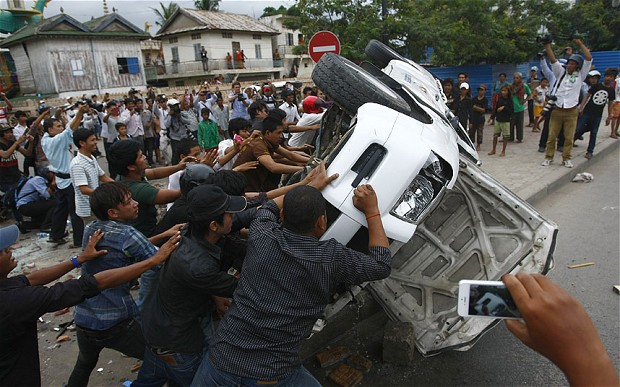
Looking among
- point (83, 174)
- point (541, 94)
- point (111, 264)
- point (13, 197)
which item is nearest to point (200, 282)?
point (111, 264)

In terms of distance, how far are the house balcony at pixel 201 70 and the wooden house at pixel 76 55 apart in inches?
277

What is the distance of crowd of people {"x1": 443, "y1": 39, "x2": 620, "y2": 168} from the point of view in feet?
23.9

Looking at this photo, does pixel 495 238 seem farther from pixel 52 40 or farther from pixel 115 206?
pixel 52 40

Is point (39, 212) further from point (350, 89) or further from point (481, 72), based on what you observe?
point (481, 72)

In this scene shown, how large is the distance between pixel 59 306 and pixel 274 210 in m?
1.17

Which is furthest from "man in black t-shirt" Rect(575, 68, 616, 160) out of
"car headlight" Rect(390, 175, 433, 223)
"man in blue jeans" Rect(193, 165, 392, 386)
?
"man in blue jeans" Rect(193, 165, 392, 386)

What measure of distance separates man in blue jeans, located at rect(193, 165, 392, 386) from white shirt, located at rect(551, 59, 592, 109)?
22.4 feet

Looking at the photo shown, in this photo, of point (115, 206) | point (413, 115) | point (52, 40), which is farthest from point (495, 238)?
point (52, 40)

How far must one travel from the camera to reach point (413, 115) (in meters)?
3.13

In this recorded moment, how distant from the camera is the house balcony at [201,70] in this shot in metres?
37.9

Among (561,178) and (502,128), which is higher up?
(502,128)

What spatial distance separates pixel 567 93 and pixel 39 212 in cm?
884

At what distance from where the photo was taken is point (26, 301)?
6.34ft

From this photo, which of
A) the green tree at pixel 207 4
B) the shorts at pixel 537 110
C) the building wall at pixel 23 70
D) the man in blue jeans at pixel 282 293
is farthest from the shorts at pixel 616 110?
the green tree at pixel 207 4
